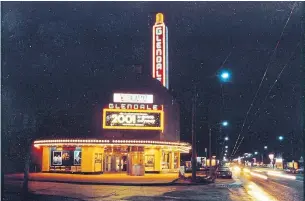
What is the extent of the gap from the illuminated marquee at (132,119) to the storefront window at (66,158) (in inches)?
155

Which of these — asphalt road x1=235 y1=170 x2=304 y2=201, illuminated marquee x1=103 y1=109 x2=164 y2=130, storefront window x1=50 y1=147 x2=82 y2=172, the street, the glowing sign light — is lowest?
asphalt road x1=235 y1=170 x2=304 y2=201

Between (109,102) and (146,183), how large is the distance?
14.6 metres

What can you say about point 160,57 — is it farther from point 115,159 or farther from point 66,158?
point 66,158

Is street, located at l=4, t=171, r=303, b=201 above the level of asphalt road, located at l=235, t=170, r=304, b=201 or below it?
above

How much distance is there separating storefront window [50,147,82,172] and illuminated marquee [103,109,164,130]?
3934 mm

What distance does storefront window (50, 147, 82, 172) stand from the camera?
3859 cm

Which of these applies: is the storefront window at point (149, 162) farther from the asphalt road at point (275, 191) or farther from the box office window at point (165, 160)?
the asphalt road at point (275, 191)

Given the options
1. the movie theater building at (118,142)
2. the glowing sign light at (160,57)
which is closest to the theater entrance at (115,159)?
the movie theater building at (118,142)

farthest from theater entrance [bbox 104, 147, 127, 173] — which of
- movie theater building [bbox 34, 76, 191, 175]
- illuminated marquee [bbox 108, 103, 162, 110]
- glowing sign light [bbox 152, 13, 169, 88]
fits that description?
glowing sign light [bbox 152, 13, 169, 88]

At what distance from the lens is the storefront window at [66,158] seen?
3859 cm

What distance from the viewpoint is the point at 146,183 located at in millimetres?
26734

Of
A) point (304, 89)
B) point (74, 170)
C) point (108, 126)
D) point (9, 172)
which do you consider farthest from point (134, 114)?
point (304, 89)

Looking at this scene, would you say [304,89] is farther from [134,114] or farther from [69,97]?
[69,97]

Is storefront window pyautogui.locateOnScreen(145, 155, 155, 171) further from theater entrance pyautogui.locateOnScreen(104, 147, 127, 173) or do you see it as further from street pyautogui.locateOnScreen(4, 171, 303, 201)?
A: street pyautogui.locateOnScreen(4, 171, 303, 201)
